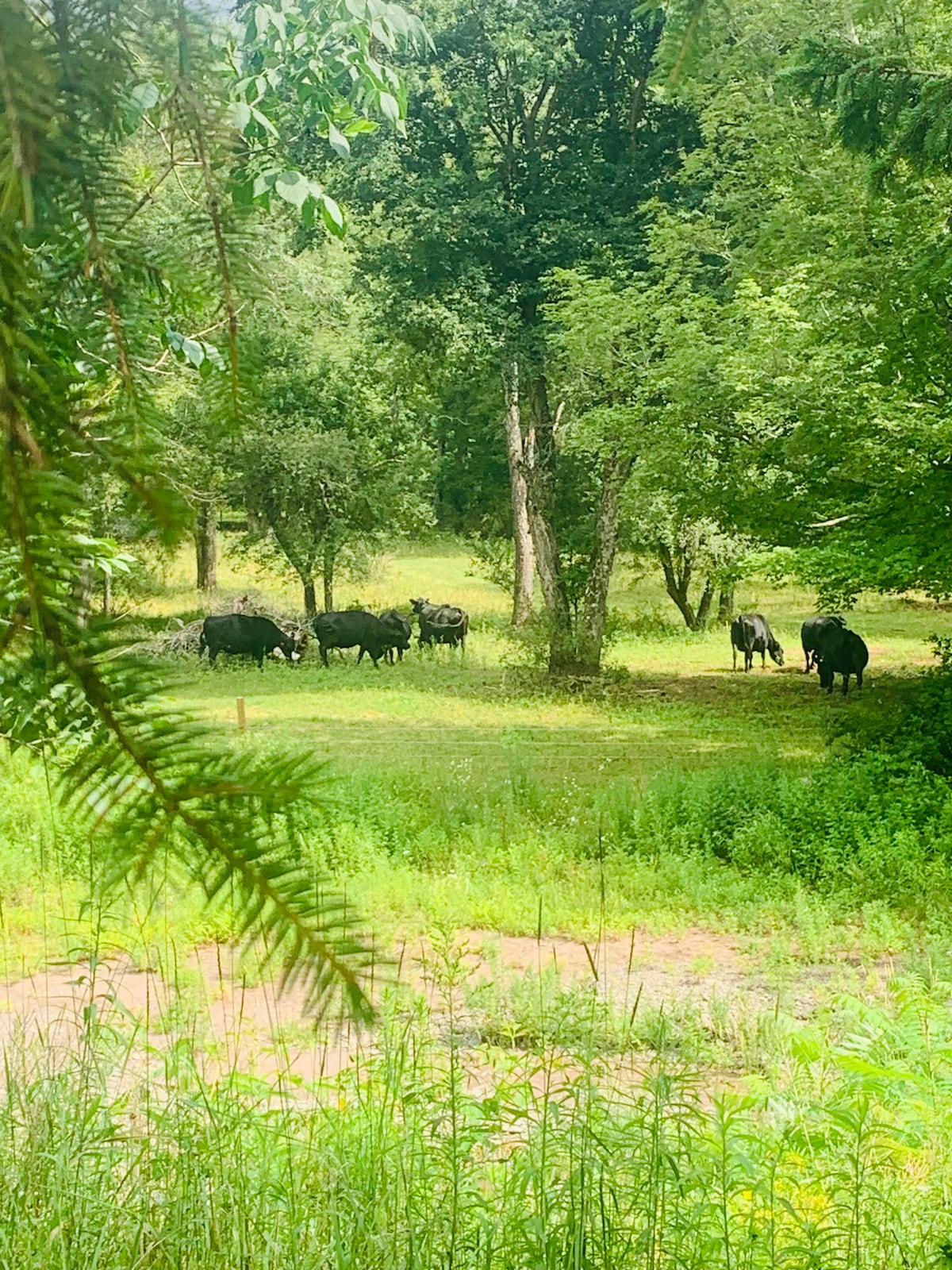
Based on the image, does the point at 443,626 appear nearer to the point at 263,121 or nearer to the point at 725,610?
the point at 725,610

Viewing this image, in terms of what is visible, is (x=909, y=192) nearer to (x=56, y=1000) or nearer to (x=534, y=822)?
(x=534, y=822)

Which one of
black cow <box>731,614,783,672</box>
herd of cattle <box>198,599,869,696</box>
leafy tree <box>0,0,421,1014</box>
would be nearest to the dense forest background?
leafy tree <box>0,0,421,1014</box>

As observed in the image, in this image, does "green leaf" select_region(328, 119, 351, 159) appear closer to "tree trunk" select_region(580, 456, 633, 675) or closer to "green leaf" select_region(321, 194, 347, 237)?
"green leaf" select_region(321, 194, 347, 237)

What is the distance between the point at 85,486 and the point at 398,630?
7715mm

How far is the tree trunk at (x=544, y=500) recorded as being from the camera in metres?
7.56

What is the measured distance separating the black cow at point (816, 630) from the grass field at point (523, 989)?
0.32 meters

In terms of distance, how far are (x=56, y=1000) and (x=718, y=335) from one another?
4684mm

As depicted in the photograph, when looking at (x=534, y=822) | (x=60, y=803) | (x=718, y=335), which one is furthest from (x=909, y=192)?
(x=60, y=803)

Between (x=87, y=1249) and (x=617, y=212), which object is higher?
(x=617, y=212)

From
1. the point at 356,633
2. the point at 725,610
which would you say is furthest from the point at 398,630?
the point at 725,610

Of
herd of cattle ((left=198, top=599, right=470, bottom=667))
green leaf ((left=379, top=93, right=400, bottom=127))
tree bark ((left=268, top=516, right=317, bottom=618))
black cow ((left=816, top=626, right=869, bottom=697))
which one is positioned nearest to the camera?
green leaf ((left=379, top=93, right=400, bottom=127))

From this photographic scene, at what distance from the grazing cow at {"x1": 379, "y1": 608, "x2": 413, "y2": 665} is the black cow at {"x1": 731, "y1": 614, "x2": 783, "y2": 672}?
7.04 feet

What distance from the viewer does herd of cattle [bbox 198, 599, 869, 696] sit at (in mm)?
6793

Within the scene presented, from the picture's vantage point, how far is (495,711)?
6586 mm
